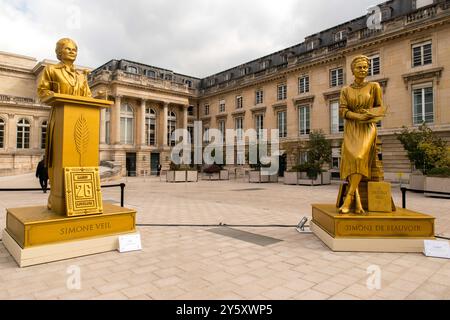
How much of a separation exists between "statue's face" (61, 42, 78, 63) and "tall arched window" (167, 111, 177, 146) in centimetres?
3749

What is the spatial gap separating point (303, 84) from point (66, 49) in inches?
1118

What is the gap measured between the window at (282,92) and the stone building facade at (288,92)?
0.12m

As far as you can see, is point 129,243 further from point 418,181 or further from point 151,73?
point 151,73

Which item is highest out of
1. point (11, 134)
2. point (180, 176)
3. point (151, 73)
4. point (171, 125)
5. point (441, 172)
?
point (151, 73)

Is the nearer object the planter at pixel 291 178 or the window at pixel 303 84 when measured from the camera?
the planter at pixel 291 178

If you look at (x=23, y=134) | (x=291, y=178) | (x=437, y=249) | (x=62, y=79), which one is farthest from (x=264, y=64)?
(x=437, y=249)

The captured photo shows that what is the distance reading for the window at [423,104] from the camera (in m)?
21.3

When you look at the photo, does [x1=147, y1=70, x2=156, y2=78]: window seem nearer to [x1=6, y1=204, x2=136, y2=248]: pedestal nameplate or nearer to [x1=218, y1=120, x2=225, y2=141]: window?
[x1=218, y1=120, x2=225, y2=141]: window

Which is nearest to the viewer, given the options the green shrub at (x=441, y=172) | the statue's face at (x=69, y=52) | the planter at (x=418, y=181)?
the statue's face at (x=69, y=52)

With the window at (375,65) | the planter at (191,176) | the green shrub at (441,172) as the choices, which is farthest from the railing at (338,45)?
the planter at (191,176)

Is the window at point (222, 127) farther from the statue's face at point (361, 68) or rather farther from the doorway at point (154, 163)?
the statue's face at point (361, 68)

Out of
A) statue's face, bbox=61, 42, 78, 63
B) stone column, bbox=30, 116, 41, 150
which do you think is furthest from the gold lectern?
stone column, bbox=30, 116, 41, 150

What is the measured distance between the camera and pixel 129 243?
5.41m

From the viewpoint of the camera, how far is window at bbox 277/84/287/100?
3322cm
